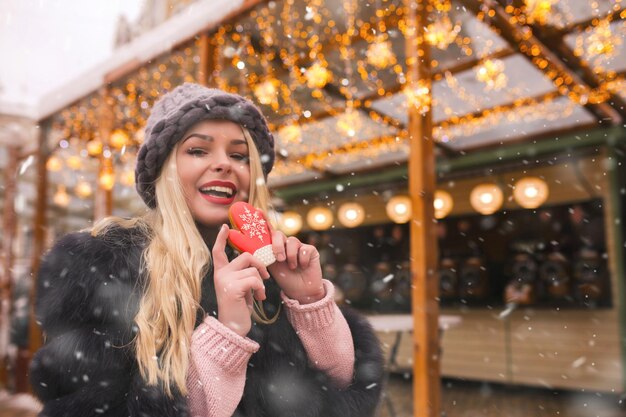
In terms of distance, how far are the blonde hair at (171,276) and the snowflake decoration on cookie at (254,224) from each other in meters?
0.22

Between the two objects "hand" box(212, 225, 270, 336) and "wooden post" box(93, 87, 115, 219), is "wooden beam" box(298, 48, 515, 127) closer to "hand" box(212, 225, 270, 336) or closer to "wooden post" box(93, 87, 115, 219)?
"wooden post" box(93, 87, 115, 219)

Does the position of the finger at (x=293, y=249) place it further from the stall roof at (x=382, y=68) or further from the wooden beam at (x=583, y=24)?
the wooden beam at (x=583, y=24)

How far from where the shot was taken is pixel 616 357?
6648mm

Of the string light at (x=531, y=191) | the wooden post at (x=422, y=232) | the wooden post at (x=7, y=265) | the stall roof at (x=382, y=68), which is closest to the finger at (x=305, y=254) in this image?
the wooden post at (x=422, y=232)

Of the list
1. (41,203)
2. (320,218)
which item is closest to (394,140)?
(320,218)

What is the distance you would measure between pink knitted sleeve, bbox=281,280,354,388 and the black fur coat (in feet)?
0.13

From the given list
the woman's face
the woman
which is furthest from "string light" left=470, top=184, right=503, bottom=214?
the woman's face

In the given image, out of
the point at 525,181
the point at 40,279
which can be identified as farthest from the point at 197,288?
the point at 525,181

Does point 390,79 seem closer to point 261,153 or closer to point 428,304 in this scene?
point 428,304

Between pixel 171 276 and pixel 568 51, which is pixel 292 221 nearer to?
pixel 568 51

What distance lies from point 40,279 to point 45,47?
803 inches

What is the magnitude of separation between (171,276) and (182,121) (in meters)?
0.39

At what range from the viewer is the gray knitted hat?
1.23m

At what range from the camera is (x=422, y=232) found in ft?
10.6
